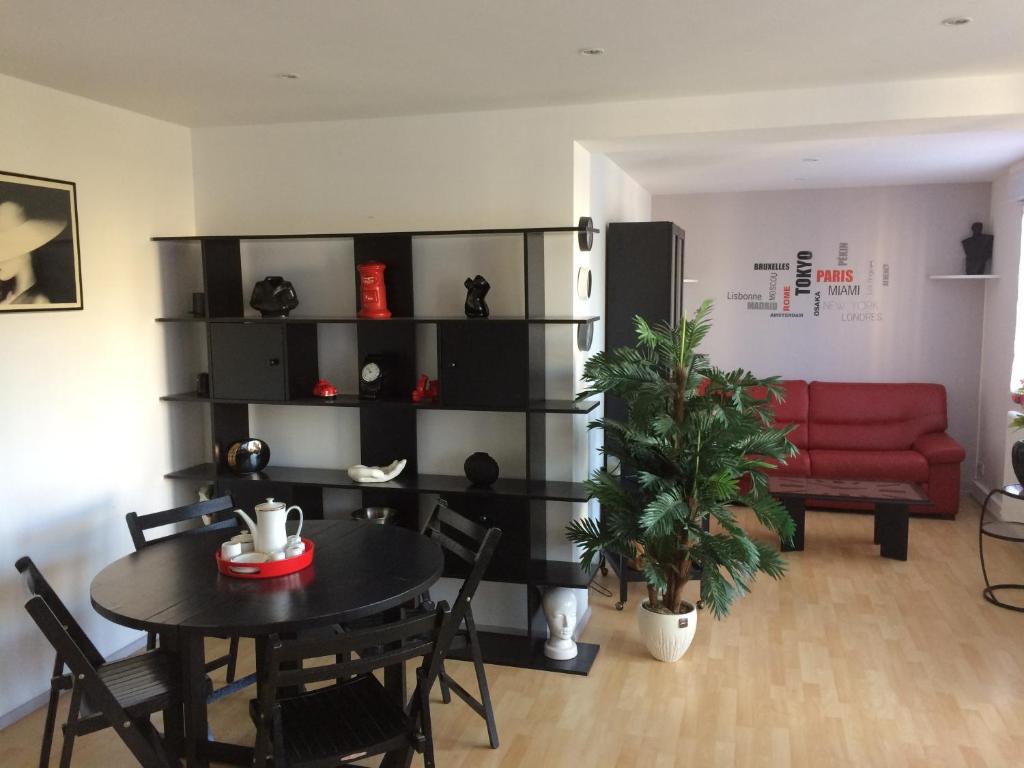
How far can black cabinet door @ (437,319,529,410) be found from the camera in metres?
3.85

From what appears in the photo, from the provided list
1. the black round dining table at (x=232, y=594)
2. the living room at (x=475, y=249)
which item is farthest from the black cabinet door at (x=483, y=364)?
the black round dining table at (x=232, y=594)

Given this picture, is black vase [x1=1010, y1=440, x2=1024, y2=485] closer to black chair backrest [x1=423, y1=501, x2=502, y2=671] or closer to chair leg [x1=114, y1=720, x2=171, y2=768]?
black chair backrest [x1=423, y1=501, x2=502, y2=671]

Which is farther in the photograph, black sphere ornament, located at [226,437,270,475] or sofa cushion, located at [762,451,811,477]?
sofa cushion, located at [762,451,811,477]

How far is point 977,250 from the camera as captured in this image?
666 cm

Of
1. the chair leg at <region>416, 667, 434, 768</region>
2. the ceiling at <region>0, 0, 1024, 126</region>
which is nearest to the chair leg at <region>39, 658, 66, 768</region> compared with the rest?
the chair leg at <region>416, 667, 434, 768</region>

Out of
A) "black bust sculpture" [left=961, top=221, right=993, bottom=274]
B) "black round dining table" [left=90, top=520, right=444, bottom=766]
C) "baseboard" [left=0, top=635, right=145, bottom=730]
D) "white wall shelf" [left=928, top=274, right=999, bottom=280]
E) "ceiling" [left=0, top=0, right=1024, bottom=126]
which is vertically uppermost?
"ceiling" [left=0, top=0, right=1024, bottom=126]

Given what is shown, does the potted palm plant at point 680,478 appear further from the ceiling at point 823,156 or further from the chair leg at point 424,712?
the chair leg at point 424,712

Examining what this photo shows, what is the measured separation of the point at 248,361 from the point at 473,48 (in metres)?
1.99

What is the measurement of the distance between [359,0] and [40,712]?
10.1 ft

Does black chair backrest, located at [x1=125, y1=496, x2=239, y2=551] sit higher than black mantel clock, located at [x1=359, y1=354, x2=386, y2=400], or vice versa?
black mantel clock, located at [x1=359, y1=354, x2=386, y2=400]

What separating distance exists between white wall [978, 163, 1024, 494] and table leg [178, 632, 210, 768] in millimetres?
5583

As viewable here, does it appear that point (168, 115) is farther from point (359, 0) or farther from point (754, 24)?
point (754, 24)

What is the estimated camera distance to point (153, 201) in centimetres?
416

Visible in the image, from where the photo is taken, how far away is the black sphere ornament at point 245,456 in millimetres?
4281
